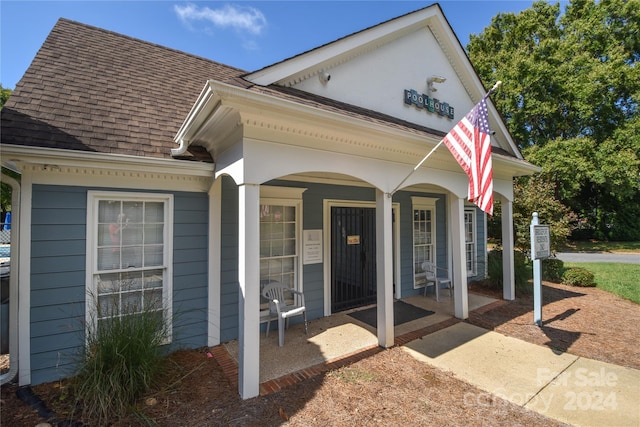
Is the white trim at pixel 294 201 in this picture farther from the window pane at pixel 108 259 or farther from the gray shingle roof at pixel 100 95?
the window pane at pixel 108 259

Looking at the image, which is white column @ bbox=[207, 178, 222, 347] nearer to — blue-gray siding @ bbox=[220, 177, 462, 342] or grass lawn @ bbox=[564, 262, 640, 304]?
blue-gray siding @ bbox=[220, 177, 462, 342]

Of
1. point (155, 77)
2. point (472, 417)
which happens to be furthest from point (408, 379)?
point (155, 77)

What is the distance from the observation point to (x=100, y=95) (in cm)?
475

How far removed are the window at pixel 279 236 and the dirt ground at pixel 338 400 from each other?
1.75 m

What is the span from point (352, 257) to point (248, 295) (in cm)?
359

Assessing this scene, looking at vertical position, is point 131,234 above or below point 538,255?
above

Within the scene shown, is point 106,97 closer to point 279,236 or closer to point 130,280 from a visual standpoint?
point 130,280

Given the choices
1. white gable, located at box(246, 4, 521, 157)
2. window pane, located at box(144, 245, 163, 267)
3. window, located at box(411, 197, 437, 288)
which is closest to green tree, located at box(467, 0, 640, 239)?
window, located at box(411, 197, 437, 288)

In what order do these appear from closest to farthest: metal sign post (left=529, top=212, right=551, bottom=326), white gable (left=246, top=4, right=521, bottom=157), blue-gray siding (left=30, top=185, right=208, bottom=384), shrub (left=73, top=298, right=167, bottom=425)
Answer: shrub (left=73, top=298, right=167, bottom=425) < blue-gray siding (left=30, top=185, right=208, bottom=384) < white gable (left=246, top=4, right=521, bottom=157) < metal sign post (left=529, top=212, right=551, bottom=326)

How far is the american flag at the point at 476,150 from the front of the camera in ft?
13.4

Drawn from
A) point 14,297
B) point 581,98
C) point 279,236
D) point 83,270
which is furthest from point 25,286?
point 581,98

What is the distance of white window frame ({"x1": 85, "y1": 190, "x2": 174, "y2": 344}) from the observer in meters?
3.91

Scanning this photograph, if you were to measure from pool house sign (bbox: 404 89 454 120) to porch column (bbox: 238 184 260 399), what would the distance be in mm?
4350

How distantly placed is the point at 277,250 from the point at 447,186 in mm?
3600
